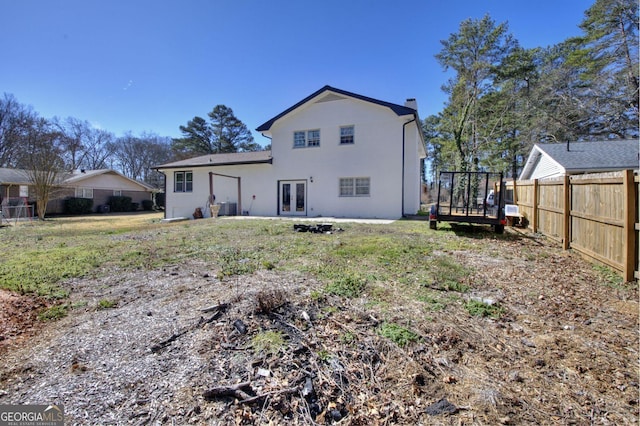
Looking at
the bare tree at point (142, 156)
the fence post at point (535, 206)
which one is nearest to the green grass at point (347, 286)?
the fence post at point (535, 206)

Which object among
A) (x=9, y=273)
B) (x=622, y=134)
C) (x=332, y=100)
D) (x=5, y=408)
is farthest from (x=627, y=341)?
(x=622, y=134)

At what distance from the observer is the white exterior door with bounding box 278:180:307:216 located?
16875mm

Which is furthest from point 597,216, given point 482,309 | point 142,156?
point 142,156

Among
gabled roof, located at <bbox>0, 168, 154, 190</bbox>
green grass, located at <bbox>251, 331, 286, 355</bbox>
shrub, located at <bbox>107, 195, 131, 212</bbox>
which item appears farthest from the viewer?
shrub, located at <bbox>107, 195, 131, 212</bbox>

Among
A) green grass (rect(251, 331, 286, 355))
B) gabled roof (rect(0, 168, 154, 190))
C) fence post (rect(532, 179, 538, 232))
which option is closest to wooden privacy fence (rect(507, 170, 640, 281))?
fence post (rect(532, 179, 538, 232))

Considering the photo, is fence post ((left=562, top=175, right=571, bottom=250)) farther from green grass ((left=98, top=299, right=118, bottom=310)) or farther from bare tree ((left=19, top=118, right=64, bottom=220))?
bare tree ((left=19, top=118, right=64, bottom=220))

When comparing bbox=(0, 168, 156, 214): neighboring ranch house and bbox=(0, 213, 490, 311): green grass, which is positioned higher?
bbox=(0, 168, 156, 214): neighboring ranch house

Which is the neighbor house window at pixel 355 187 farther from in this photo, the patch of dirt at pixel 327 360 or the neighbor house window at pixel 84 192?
the neighbor house window at pixel 84 192

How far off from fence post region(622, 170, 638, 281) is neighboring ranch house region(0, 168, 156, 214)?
2832cm

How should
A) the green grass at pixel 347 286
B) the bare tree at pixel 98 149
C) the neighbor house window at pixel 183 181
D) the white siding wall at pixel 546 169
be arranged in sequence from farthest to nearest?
the bare tree at pixel 98 149
the neighbor house window at pixel 183 181
the white siding wall at pixel 546 169
the green grass at pixel 347 286

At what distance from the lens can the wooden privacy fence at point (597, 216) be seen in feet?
14.5

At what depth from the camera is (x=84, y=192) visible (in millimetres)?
27672

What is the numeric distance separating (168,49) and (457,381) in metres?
15.3

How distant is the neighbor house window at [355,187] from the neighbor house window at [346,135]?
210 centimetres
